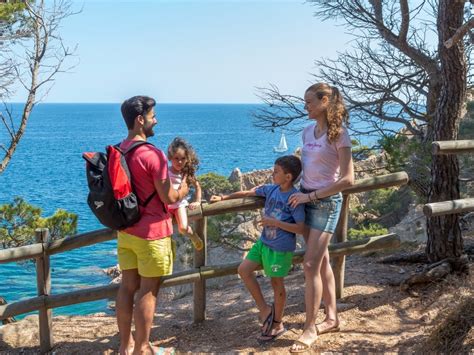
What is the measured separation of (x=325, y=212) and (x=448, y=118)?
2.21m

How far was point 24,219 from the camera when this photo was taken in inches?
374

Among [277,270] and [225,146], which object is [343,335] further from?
[225,146]

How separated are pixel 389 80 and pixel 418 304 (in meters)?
3.75

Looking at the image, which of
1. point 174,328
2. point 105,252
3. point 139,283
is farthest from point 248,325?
point 105,252

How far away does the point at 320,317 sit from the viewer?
479 cm

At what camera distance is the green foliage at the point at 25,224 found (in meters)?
9.00

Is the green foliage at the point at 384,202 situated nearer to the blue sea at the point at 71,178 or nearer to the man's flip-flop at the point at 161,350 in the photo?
the blue sea at the point at 71,178

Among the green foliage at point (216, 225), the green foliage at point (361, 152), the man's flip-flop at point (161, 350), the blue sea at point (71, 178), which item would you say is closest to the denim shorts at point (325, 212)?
the man's flip-flop at point (161, 350)

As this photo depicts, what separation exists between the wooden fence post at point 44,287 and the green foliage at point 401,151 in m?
4.29

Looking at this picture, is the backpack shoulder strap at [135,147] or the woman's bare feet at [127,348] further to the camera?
the woman's bare feet at [127,348]

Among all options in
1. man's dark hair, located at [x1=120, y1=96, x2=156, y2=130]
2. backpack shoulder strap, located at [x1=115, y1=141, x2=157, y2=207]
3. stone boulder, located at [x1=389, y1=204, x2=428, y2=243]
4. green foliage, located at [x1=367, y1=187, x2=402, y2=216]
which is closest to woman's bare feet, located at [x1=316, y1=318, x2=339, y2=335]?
backpack shoulder strap, located at [x1=115, y1=141, x2=157, y2=207]

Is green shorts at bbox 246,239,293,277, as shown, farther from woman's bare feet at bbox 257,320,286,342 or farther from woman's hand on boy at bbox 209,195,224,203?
woman's hand on boy at bbox 209,195,224,203

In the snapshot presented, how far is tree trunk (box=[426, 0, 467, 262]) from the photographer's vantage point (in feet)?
18.2

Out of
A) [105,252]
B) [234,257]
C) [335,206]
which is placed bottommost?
[105,252]
